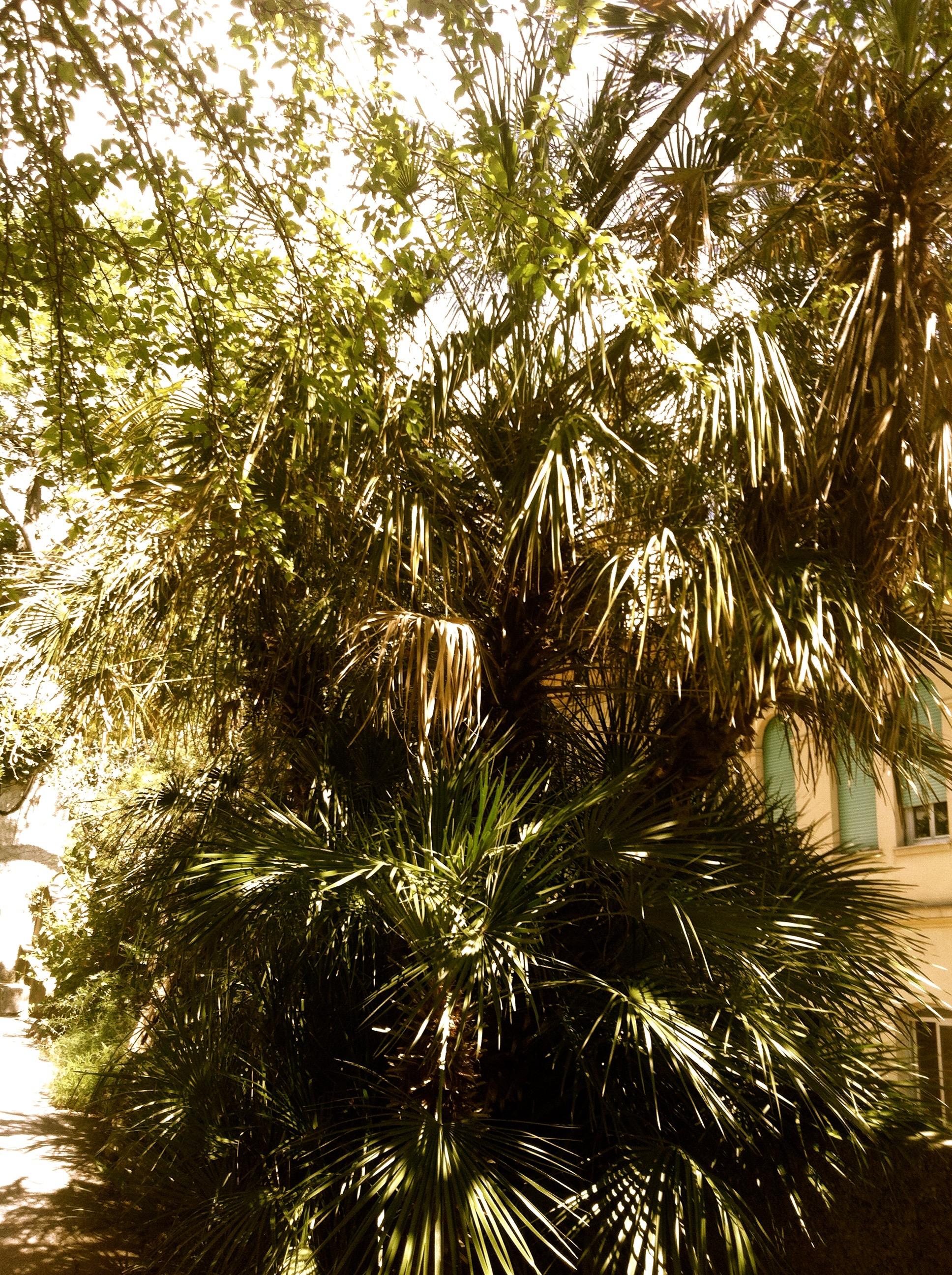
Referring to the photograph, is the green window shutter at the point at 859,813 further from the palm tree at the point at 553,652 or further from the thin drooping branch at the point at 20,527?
the thin drooping branch at the point at 20,527

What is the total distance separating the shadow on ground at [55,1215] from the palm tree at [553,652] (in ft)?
1.10

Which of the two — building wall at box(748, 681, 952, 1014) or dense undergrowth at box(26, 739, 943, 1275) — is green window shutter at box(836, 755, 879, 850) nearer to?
building wall at box(748, 681, 952, 1014)

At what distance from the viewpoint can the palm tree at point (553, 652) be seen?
4195mm

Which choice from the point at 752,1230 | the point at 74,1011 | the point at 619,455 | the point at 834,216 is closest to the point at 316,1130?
the point at 752,1230

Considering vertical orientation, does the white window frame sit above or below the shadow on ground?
above

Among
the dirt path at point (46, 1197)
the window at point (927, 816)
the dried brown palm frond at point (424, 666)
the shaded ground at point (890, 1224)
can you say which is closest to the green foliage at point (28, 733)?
the dirt path at point (46, 1197)

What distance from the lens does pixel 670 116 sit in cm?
584

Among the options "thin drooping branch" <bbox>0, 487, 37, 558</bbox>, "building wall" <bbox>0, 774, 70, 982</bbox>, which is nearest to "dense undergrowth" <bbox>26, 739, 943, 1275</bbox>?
"thin drooping branch" <bbox>0, 487, 37, 558</bbox>

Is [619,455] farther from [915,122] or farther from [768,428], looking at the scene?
[915,122]

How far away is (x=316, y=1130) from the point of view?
4453 mm

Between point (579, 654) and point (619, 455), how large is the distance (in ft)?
3.62

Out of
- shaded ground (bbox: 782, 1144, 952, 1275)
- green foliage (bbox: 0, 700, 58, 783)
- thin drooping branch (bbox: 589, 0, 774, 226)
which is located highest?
thin drooping branch (bbox: 589, 0, 774, 226)

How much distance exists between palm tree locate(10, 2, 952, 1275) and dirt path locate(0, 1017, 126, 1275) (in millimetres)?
375

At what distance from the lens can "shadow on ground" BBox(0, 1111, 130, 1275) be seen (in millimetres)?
5484
